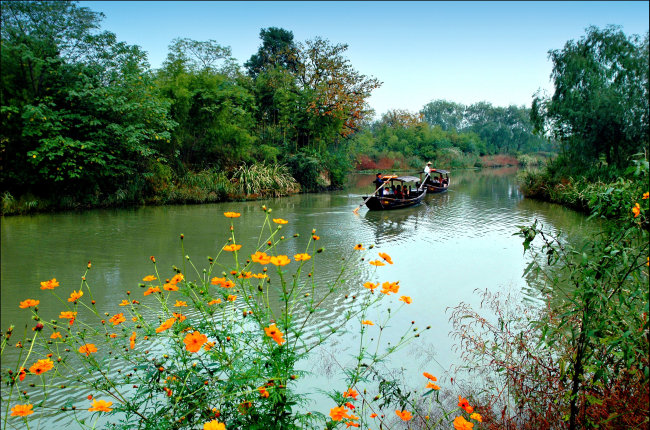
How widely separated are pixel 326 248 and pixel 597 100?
39.4ft

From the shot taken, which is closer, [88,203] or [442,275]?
[442,275]

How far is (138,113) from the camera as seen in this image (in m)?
13.6

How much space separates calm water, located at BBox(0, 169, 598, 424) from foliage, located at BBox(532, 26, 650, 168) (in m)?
2.75

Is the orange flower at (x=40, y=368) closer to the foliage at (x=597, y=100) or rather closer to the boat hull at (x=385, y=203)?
the boat hull at (x=385, y=203)

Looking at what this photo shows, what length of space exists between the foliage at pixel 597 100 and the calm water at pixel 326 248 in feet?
9.01

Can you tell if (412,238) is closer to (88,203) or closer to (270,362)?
(270,362)

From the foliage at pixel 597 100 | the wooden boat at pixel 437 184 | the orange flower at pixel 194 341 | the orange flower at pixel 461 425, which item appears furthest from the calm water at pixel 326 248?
the wooden boat at pixel 437 184

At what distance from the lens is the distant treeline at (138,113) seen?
11906 millimetres

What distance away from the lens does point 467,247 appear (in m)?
8.95

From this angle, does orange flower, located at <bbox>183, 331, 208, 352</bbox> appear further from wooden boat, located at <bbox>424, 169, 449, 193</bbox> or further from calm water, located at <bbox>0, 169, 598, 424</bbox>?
wooden boat, located at <bbox>424, 169, 449, 193</bbox>

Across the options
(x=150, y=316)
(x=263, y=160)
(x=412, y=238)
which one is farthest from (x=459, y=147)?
(x=150, y=316)

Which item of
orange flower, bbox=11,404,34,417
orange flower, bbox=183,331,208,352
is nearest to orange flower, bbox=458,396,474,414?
orange flower, bbox=183,331,208,352

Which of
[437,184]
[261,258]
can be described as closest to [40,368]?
[261,258]

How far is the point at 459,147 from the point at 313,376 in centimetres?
4981
